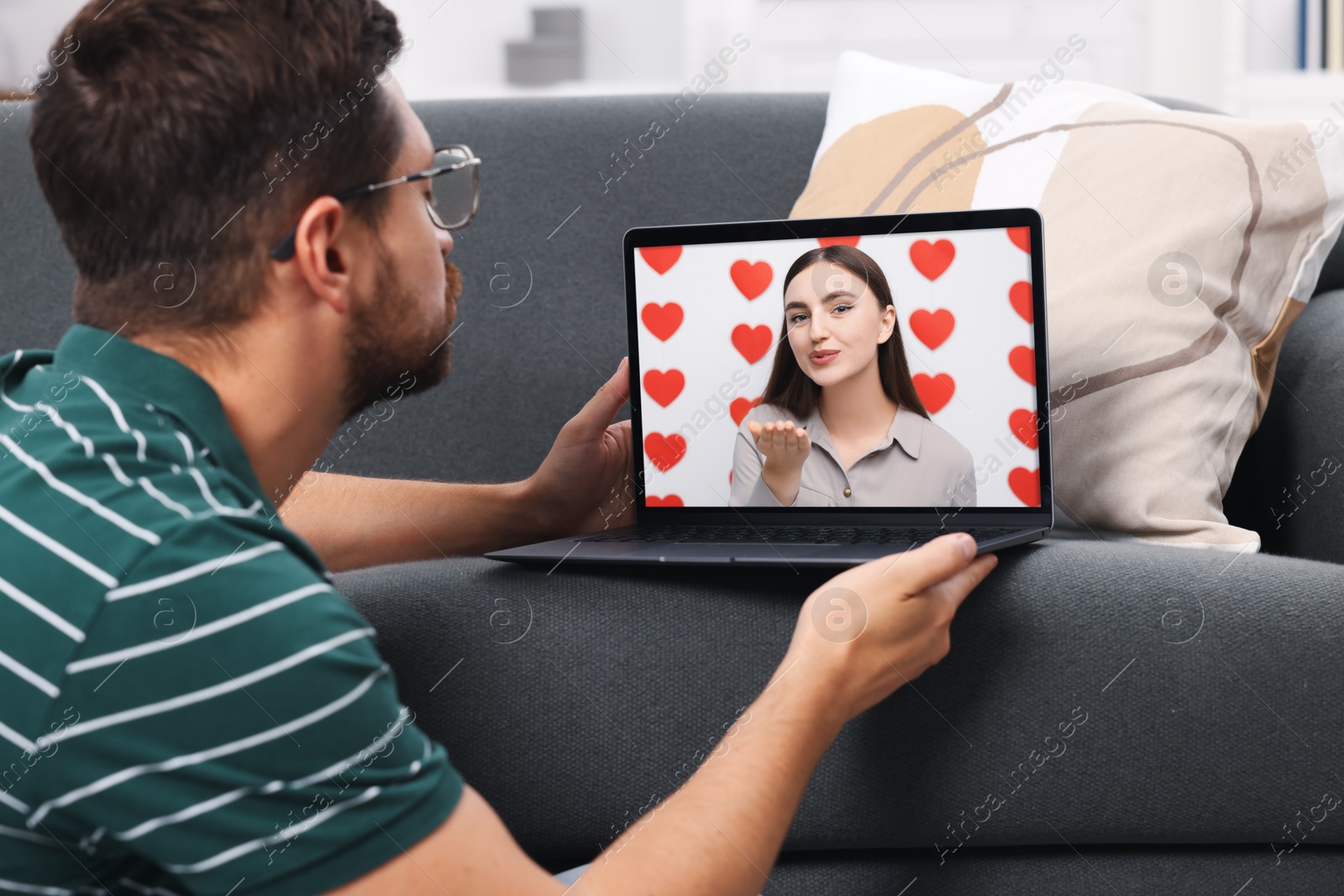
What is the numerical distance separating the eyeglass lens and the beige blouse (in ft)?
1.00

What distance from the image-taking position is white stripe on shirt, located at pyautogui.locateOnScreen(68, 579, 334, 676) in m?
0.47

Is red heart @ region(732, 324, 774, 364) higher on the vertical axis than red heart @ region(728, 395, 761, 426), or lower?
higher

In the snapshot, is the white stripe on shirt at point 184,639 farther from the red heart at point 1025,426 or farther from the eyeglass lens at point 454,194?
the red heart at point 1025,426

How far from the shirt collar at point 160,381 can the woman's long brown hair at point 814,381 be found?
0.47 m

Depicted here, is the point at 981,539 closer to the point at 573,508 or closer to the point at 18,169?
the point at 573,508

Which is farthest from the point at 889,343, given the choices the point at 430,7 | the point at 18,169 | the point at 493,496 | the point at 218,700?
the point at 430,7

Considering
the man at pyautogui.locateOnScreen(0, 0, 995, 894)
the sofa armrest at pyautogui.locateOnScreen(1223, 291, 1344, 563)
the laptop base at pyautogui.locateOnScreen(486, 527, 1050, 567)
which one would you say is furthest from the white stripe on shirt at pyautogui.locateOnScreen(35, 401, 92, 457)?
the sofa armrest at pyautogui.locateOnScreen(1223, 291, 1344, 563)

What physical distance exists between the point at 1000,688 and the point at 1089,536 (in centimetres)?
29

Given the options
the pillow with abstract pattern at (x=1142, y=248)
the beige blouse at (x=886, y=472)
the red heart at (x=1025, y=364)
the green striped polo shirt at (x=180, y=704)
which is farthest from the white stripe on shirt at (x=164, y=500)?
the pillow with abstract pattern at (x=1142, y=248)

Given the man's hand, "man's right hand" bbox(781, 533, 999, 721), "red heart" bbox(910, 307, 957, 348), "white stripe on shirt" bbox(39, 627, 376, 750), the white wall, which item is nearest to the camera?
"white stripe on shirt" bbox(39, 627, 376, 750)

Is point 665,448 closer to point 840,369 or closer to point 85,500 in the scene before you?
point 840,369

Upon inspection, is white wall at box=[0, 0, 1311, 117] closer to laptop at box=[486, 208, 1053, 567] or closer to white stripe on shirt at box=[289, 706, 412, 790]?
laptop at box=[486, 208, 1053, 567]

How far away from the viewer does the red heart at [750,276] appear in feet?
3.08

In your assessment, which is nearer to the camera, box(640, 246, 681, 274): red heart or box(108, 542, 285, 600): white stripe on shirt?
box(108, 542, 285, 600): white stripe on shirt
